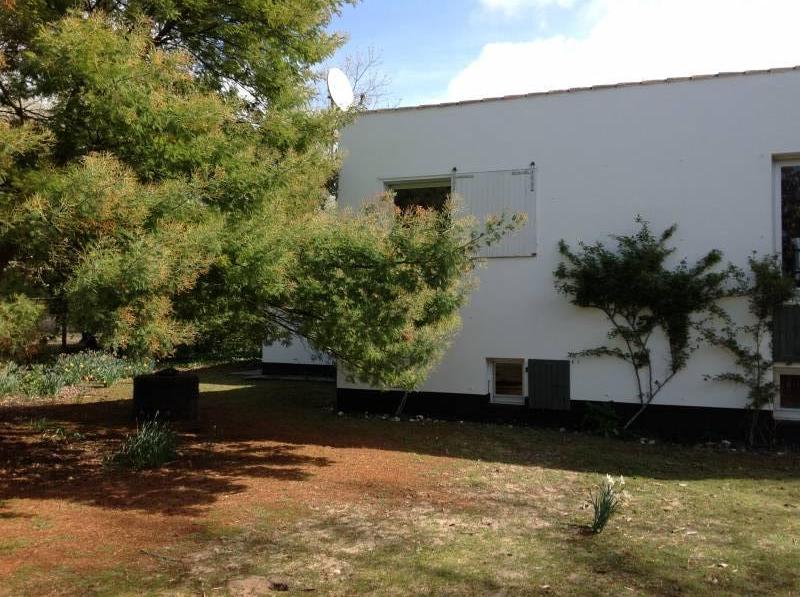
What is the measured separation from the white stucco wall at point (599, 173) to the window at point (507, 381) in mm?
217

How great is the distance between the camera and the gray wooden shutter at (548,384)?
30.9ft

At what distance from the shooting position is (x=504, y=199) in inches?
389

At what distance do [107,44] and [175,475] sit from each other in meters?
4.10

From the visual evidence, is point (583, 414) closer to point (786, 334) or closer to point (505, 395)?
point (505, 395)

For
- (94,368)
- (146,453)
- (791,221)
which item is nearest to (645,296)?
(791,221)

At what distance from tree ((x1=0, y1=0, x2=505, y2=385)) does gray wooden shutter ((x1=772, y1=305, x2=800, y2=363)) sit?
412cm

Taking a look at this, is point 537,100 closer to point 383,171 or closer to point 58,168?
point 383,171

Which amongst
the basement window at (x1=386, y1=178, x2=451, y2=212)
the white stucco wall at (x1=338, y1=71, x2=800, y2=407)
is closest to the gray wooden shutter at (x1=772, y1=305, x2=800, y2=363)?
the white stucco wall at (x1=338, y1=71, x2=800, y2=407)

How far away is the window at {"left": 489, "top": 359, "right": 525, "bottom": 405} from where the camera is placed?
389 inches

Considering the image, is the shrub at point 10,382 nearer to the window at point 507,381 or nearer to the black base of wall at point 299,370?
the black base of wall at point 299,370

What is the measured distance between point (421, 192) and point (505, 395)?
3.47 metres

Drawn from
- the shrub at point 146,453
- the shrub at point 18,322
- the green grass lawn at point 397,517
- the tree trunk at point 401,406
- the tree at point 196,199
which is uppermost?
the tree at point 196,199

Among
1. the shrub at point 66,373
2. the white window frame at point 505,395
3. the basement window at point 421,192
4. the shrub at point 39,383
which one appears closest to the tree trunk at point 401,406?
the white window frame at point 505,395

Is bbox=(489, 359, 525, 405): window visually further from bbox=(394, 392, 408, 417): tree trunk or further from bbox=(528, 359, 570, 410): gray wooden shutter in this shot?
bbox=(394, 392, 408, 417): tree trunk
